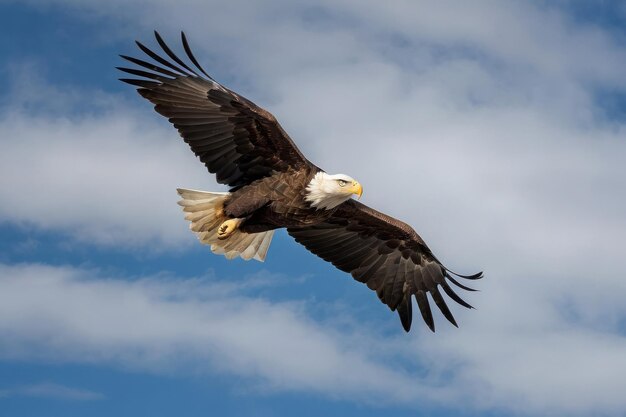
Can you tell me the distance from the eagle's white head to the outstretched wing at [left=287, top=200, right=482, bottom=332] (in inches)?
63.0

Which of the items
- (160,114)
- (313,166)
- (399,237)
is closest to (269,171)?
(313,166)

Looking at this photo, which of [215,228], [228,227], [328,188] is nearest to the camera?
[328,188]

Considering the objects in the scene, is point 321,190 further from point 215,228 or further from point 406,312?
point 406,312

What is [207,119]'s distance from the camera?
48.8ft

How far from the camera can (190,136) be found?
1490 cm

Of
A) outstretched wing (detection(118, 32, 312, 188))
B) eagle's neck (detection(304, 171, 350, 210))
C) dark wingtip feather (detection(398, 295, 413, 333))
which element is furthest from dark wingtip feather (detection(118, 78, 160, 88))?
dark wingtip feather (detection(398, 295, 413, 333))

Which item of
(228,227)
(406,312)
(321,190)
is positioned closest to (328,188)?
(321,190)

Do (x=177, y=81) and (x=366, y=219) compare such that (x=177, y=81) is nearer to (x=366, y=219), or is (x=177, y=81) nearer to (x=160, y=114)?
(x=160, y=114)

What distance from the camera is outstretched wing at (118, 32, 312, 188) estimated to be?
48.5 feet

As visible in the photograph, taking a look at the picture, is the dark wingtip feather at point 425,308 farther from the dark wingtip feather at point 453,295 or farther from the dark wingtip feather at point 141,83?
the dark wingtip feather at point 141,83

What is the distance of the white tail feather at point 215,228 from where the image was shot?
1525cm

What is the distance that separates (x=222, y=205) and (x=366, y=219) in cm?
219

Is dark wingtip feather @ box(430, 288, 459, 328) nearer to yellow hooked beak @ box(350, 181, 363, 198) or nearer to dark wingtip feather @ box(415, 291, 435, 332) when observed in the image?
dark wingtip feather @ box(415, 291, 435, 332)

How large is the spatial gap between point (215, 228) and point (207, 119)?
4.79 ft
